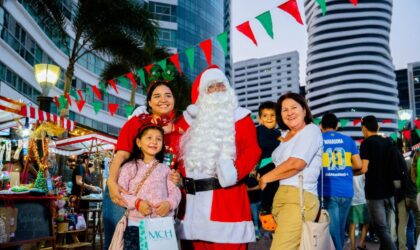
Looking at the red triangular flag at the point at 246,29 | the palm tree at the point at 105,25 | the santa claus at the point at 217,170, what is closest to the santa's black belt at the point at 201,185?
the santa claus at the point at 217,170

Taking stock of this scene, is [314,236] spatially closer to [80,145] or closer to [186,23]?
[80,145]

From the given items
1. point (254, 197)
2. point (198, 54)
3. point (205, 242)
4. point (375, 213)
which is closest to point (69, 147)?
point (254, 197)

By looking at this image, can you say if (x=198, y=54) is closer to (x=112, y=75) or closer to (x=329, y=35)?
(x=112, y=75)

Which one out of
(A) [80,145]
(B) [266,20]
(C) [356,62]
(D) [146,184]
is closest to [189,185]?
(D) [146,184]

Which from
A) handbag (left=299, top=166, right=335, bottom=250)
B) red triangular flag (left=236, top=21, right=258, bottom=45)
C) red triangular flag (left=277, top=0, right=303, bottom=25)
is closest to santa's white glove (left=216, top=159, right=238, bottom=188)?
handbag (left=299, top=166, right=335, bottom=250)

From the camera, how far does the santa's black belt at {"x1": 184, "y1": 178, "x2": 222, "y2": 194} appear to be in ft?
10.4

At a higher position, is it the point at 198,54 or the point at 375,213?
the point at 198,54

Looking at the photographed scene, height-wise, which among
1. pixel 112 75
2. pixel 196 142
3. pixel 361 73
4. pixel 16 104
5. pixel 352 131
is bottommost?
pixel 196 142

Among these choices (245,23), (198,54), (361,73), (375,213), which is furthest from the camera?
(361,73)

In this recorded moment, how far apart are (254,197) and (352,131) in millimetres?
139924

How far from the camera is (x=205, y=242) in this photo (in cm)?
320

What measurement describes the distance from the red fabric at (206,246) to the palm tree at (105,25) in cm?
1384

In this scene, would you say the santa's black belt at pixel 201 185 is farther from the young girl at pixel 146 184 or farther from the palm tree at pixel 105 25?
the palm tree at pixel 105 25

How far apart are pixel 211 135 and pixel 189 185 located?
446mm
